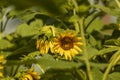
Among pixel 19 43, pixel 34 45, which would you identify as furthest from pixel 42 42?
pixel 19 43

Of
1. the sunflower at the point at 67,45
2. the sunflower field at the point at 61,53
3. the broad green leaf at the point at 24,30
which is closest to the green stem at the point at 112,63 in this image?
the sunflower field at the point at 61,53

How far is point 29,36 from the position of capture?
0.83 m

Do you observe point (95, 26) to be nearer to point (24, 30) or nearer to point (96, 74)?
point (24, 30)

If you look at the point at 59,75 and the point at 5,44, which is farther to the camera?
the point at 5,44

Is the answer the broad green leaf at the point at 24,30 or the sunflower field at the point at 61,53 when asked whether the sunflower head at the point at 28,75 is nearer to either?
the sunflower field at the point at 61,53

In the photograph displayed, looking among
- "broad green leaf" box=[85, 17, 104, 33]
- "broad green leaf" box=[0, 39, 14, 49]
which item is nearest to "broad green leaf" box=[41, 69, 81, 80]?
"broad green leaf" box=[0, 39, 14, 49]

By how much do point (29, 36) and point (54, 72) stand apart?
24 cm

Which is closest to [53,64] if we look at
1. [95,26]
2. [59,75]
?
[59,75]

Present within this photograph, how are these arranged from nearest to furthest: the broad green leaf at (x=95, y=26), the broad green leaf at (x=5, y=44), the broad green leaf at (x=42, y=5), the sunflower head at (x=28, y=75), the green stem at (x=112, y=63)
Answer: the broad green leaf at (x=42, y=5)
the green stem at (x=112, y=63)
the sunflower head at (x=28, y=75)
the broad green leaf at (x=5, y=44)
the broad green leaf at (x=95, y=26)

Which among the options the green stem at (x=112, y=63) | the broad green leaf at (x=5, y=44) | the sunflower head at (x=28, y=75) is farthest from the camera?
the broad green leaf at (x=5, y=44)

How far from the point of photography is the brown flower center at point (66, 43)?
2.40 feet

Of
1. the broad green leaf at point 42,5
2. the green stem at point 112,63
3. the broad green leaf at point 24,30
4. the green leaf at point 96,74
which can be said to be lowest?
the green leaf at point 96,74

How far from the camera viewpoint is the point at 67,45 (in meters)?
0.76

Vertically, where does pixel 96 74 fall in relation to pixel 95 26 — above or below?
below
